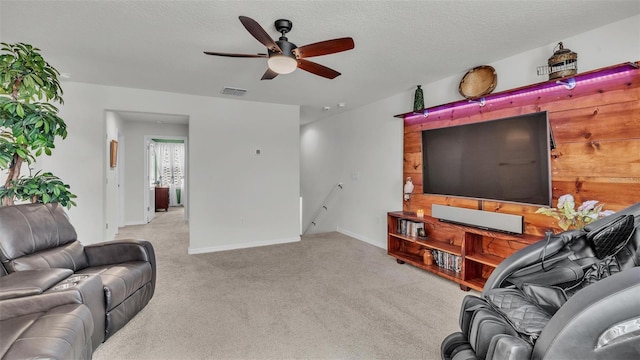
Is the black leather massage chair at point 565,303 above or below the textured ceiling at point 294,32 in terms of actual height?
below

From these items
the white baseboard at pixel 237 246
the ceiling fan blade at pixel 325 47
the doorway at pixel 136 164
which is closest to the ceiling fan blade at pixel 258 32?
the ceiling fan blade at pixel 325 47

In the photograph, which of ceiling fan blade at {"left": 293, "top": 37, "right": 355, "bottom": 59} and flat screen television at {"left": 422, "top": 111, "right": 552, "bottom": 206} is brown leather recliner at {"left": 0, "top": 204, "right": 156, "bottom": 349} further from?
flat screen television at {"left": 422, "top": 111, "right": 552, "bottom": 206}

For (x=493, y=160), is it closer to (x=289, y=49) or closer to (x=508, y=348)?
(x=289, y=49)

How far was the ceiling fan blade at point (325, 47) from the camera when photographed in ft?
6.54

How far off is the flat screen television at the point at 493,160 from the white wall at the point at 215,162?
2.42 m

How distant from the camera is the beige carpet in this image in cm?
198

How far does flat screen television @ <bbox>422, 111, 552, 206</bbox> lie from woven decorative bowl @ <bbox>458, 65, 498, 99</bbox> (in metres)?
0.35

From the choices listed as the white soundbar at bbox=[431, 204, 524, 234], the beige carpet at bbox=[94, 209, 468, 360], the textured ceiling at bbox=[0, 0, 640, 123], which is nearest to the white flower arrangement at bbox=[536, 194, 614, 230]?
the white soundbar at bbox=[431, 204, 524, 234]

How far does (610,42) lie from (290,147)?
3980 millimetres

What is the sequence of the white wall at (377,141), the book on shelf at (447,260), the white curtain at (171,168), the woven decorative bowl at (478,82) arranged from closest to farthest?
the white wall at (377,141) < the woven decorative bowl at (478,82) < the book on shelf at (447,260) < the white curtain at (171,168)

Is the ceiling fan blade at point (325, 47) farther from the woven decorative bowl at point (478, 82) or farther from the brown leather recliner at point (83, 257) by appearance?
the brown leather recliner at point (83, 257)

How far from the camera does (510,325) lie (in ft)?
3.50

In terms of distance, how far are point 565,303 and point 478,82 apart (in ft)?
9.33

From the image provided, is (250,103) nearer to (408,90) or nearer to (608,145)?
(408,90)
